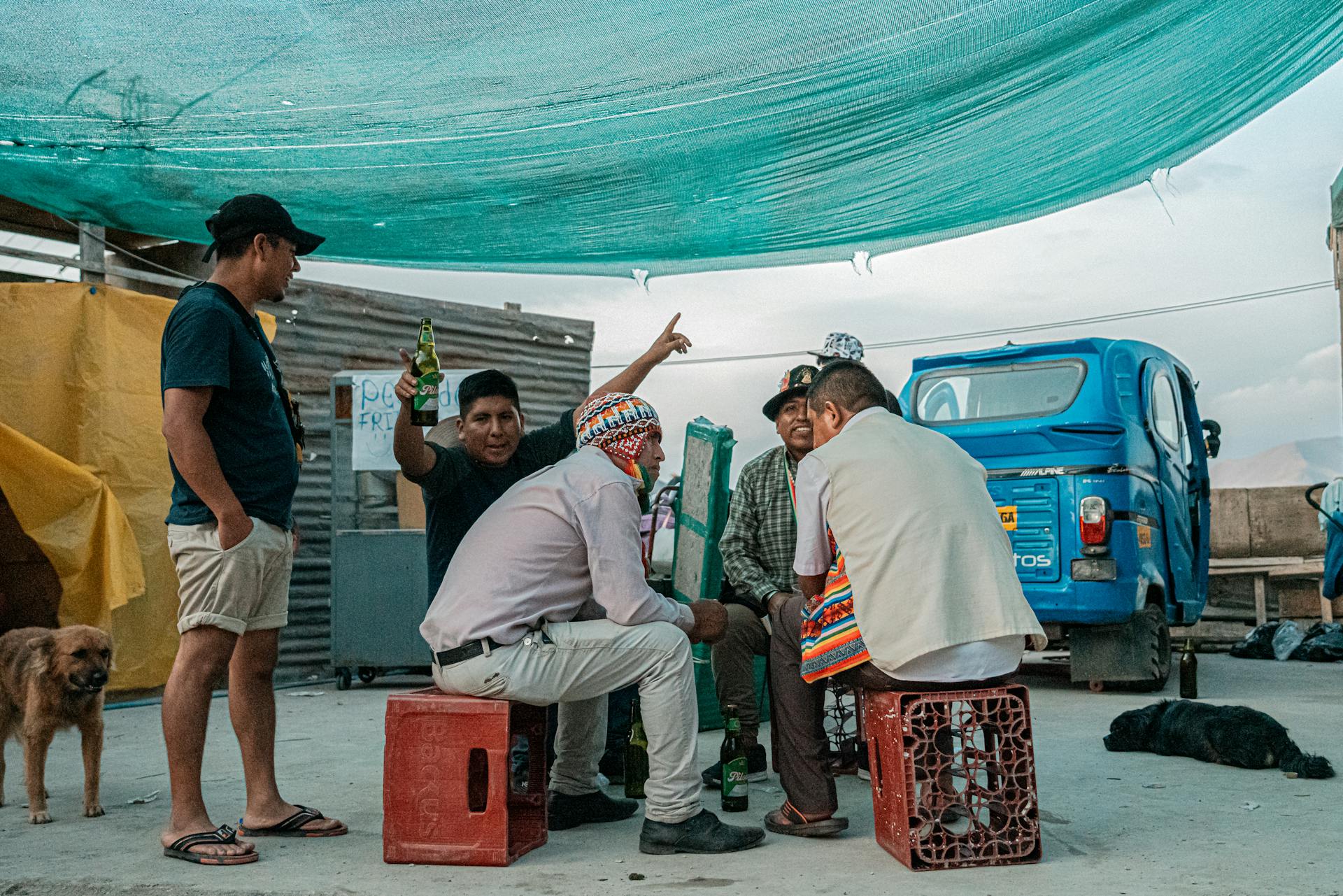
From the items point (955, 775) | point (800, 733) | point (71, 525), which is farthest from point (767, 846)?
point (71, 525)

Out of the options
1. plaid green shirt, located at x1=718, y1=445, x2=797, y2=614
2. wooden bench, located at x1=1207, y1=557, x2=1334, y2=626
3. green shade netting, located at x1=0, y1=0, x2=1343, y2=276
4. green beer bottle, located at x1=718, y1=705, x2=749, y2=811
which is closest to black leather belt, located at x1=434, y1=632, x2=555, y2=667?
green beer bottle, located at x1=718, y1=705, x2=749, y2=811

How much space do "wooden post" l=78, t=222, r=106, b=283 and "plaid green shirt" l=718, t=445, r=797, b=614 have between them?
5176 mm

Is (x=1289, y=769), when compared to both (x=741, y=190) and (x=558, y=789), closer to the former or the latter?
(x=558, y=789)

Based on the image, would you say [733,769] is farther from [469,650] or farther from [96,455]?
[96,455]

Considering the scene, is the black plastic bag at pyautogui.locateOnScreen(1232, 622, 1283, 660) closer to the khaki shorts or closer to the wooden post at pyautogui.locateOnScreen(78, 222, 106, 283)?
the khaki shorts

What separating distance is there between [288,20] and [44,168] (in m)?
1.54

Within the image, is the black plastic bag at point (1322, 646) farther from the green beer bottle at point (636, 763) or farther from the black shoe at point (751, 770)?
the green beer bottle at point (636, 763)

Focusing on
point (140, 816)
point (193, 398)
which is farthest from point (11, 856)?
point (193, 398)

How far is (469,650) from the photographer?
367cm

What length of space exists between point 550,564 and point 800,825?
3.97 feet

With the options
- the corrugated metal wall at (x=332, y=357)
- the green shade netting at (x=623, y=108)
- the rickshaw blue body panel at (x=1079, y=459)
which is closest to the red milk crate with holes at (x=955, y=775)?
the green shade netting at (x=623, y=108)

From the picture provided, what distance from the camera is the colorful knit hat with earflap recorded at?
155 inches

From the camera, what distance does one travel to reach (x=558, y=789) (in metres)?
4.33

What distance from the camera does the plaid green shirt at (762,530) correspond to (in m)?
5.27
